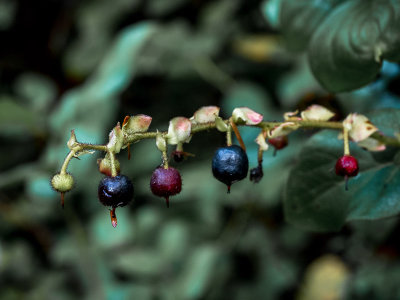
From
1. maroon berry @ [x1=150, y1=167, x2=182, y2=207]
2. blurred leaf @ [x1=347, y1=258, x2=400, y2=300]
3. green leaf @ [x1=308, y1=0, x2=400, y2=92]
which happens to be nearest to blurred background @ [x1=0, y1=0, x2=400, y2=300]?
blurred leaf @ [x1=347, y1=258, x2=400, y2=300]

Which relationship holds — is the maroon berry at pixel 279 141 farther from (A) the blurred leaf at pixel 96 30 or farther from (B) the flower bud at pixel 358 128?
(A) the blurred leaf at pixel 96 30

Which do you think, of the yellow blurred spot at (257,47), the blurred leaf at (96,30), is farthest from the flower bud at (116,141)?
the blurred leaf at (96,30)

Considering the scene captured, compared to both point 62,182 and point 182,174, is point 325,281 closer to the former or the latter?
point 182,174

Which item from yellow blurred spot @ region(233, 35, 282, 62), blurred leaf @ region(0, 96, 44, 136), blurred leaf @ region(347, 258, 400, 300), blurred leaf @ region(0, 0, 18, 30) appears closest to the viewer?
blurred leaf @ region(347, 258, 400, 300)

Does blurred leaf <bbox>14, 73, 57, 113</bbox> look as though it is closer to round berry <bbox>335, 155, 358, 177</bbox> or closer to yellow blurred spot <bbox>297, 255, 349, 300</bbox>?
yellow blurred spot <bbox>297, 255, 349, 300</bbox>

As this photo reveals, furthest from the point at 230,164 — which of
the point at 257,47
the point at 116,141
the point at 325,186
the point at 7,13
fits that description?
the point at 7,13

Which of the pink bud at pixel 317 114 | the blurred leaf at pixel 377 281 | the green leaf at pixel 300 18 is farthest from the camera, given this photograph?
the blurred leaf at pixel 377 281
